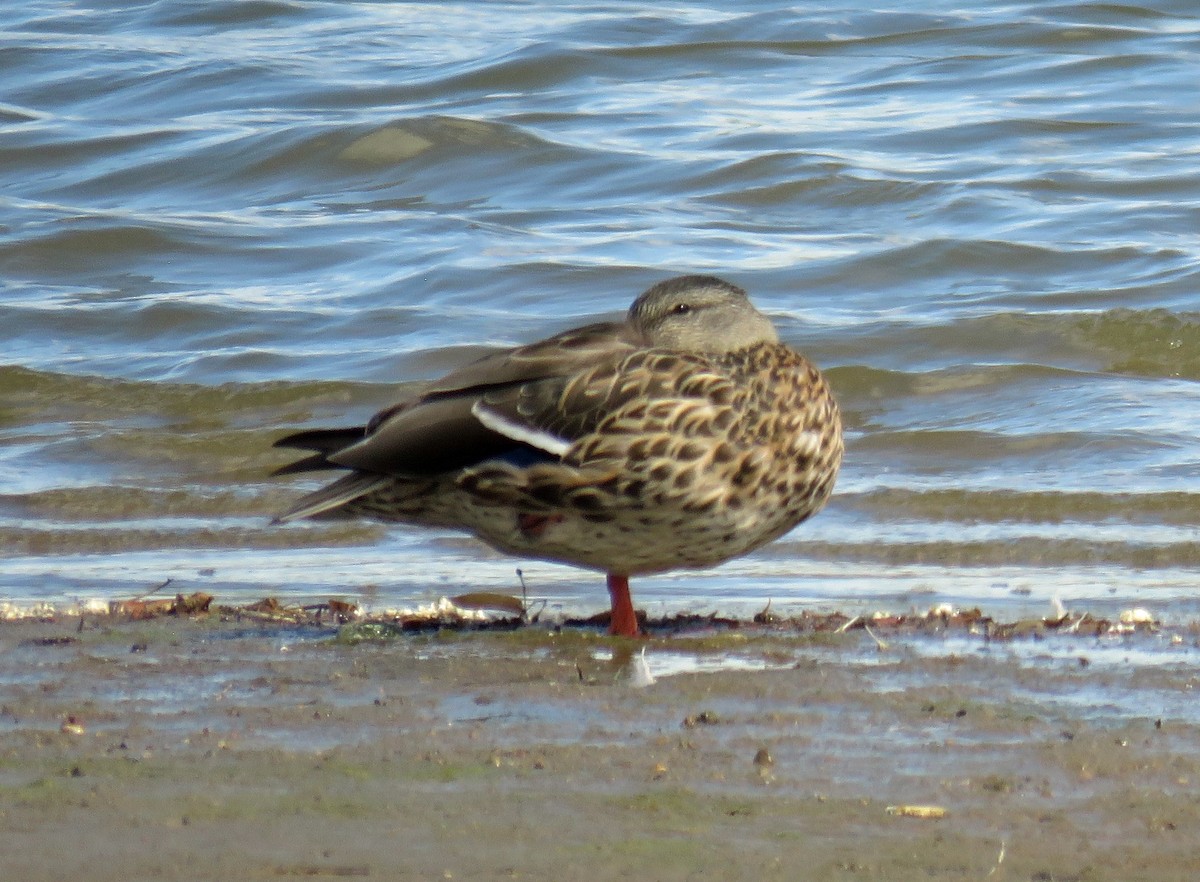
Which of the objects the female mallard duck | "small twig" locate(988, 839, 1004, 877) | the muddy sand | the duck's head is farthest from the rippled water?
"small twig" locate(988, 839, 1004, 877)

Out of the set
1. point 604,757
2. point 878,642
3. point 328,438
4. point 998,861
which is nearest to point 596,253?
point 328,438

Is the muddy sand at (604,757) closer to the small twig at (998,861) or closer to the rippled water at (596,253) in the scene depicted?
the small twig at (998,861)

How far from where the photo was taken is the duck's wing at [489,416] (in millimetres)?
5012

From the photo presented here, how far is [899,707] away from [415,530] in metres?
3.71

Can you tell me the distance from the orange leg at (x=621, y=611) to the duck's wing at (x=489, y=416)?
44cm

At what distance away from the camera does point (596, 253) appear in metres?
11.8

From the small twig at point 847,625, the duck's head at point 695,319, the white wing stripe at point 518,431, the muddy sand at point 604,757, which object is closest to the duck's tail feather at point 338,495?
the white wing stripe at point 518,431

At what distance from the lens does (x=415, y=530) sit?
24.4ft

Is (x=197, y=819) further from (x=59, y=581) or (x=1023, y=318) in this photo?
(x=1023, y=318)

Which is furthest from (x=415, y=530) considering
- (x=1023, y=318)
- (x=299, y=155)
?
(x=299, y=155)

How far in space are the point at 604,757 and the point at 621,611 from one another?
1.48 meters

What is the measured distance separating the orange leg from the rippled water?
81 cm

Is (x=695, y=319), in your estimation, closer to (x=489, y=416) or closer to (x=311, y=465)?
(x=489, y=416)

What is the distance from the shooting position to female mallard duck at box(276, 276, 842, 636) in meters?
4.89
